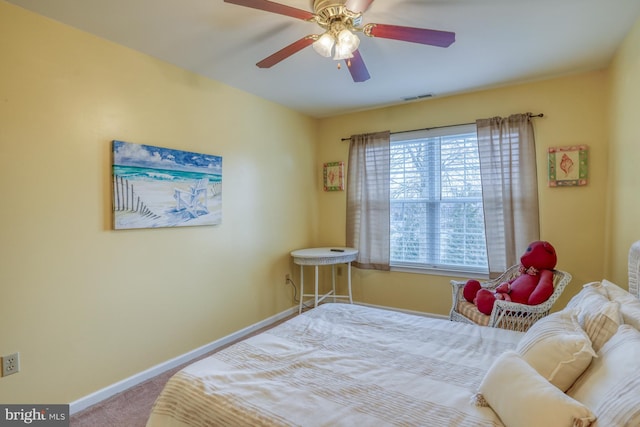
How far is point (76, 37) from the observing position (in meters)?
2.12

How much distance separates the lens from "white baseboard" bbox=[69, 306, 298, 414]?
215cm

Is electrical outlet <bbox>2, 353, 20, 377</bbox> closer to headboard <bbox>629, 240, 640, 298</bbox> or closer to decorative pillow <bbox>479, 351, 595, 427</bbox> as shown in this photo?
decorative pillow <bbox>479, 351, 595, 427</bbox>

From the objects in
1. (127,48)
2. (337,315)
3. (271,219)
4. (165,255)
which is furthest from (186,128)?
(337,315)

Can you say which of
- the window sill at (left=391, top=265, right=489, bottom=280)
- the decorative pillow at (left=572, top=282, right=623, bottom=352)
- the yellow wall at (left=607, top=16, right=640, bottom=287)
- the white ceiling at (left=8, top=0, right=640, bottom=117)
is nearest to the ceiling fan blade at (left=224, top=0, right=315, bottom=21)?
the white ceiling at (left=8, top=0, right=640, bottom=117)

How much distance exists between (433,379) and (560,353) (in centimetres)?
48

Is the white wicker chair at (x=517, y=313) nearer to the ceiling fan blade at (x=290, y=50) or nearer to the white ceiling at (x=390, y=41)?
the white ceiling at (x=390, y=41)

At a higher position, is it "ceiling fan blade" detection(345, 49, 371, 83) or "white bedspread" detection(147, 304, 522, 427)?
"ceiling fan blade" detection(345, 49, 371, 83)

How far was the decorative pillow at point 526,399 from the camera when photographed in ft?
3.09

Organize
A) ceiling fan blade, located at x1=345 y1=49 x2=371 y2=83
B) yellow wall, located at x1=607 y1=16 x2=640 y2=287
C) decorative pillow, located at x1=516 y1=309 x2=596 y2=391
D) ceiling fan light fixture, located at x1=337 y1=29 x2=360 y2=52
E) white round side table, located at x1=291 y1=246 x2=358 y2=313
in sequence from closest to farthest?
decorative pillow, located at x1=516 y1=309 x2=596 y2=391 < ceiling fan light fixture, located at x1=337 y1=29 x2=360 y2=52 < ceiling fan blade, located at x1=345 y1=49 x2=371 y2=83 < yellow wall, located at x1=607 y1=16 x2=640 y2=287 < white round side table, located at x1=291 y1=246 x2=358 y2=313

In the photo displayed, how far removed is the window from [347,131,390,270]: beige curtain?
12 centimetres

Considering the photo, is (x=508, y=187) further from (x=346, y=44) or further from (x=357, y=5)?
(x=357, y=5)

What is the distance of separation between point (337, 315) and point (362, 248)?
6.06ft

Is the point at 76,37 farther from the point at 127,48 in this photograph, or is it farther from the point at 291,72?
the point at 291,72

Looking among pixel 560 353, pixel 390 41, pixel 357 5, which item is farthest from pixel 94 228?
pixel 560 353
